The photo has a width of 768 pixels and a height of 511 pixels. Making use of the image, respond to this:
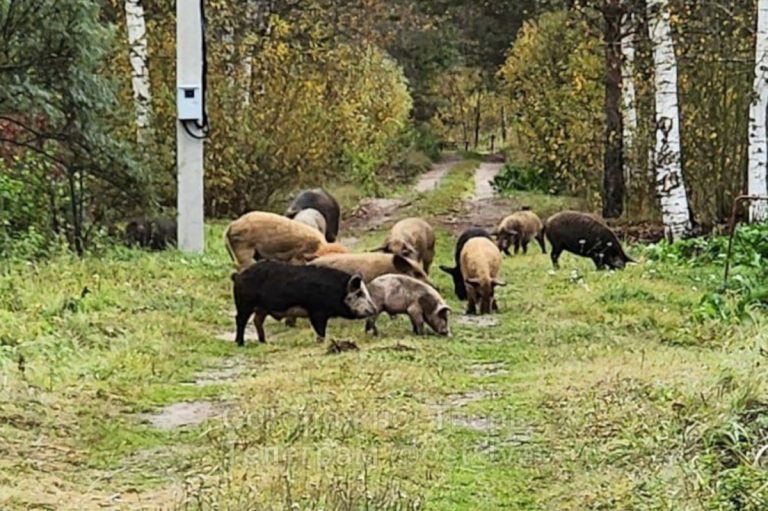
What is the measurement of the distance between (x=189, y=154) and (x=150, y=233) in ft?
4.13

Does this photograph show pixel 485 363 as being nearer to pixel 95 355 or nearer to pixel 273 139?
pixel 95 355

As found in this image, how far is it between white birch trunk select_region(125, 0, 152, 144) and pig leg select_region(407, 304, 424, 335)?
26.4ft

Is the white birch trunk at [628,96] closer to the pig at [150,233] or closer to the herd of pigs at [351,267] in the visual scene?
the herd of pigs at [351,267]

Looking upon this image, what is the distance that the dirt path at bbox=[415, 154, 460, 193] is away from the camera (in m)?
36.2

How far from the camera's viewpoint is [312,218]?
15.9m

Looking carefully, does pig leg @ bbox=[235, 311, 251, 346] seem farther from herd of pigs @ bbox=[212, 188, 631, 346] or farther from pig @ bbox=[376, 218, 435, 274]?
pig @ bbox=[376, 218, 435, 274]

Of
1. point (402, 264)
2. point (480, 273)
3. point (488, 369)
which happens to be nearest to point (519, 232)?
point (480, 273)

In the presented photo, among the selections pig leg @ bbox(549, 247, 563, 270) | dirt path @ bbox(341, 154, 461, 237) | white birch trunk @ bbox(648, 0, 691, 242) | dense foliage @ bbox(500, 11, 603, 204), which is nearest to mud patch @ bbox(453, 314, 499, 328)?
pig leg @ bbox(549, 247, 563, 270)

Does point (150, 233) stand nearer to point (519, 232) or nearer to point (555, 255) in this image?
point (555, 255)

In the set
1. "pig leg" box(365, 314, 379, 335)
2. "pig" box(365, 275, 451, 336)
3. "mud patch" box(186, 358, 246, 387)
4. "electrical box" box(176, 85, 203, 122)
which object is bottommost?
"mud patch" box(186, 358, 246, 387)

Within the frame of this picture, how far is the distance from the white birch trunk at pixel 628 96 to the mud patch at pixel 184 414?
46.8 feet

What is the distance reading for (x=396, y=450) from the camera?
6.61m

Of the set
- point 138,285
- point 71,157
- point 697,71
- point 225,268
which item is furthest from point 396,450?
point 697,71

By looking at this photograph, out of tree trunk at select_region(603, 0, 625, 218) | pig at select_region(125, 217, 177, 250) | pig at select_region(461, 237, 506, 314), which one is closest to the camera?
pig at select_region(461, 237, 506, 314)
